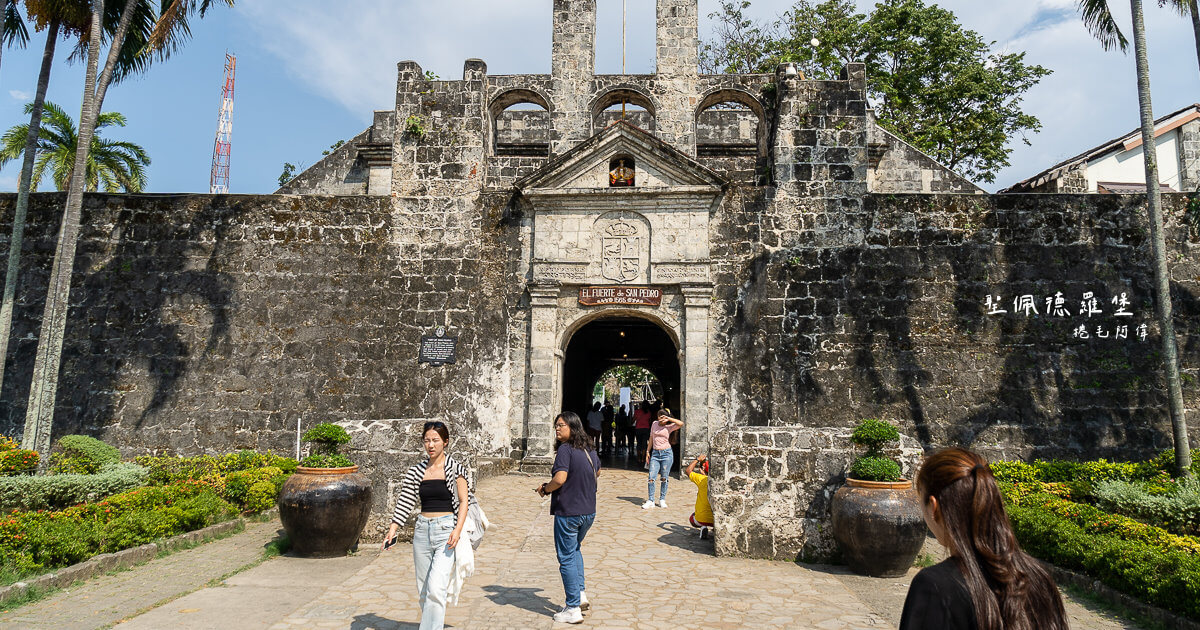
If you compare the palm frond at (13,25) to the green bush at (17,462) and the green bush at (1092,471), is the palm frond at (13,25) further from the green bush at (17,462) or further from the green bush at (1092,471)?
the green bush at (1092,471)

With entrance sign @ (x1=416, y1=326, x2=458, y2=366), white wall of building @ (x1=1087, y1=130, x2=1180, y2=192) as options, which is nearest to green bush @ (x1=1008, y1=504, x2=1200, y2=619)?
entrance sign @ (x1=416, y1=326, x2=458, y2=366)

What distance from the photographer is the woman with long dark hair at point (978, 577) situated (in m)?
2.04

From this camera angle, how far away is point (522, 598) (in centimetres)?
623

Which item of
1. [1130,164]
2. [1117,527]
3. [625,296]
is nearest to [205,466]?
[625,296]

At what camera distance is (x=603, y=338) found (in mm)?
22234

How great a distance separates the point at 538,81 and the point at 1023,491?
11.4 meters

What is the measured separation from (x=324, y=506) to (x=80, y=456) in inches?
235

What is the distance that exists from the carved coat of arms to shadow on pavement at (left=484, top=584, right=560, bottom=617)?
809cm

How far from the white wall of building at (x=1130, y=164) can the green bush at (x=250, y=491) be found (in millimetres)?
23443

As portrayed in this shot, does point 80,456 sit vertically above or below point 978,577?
below

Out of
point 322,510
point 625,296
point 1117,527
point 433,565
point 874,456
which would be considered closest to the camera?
point 433,565

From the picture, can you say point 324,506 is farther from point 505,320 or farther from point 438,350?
point 505,320

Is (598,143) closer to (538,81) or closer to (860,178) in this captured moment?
(538,81)

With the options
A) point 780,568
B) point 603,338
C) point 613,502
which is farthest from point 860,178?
point 603,338
